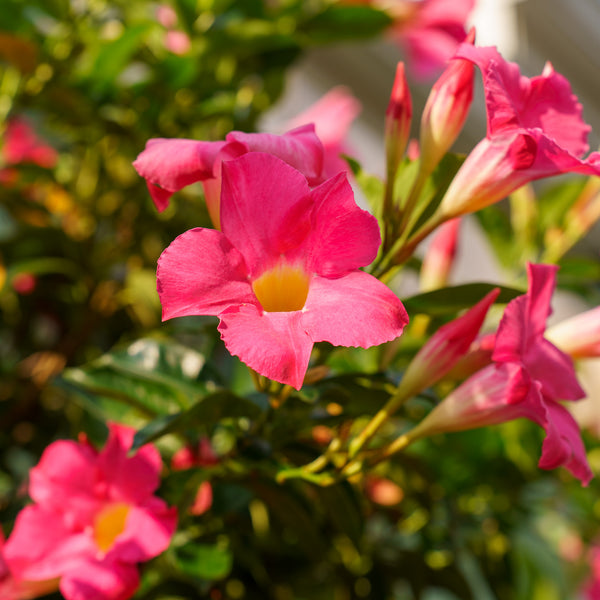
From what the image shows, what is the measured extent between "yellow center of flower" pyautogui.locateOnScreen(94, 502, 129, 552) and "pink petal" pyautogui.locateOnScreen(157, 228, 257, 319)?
0.94ft

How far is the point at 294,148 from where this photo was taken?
40 centimetres

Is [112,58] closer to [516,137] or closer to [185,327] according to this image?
[185,327]

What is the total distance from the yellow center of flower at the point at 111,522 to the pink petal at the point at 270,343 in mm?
293

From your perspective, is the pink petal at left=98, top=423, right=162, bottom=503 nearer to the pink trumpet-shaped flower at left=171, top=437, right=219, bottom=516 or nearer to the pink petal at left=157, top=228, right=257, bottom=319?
the pink trumpet-shaped flower at left=171, top=437, right=219, bottom=516

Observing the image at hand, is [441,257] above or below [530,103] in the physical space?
below

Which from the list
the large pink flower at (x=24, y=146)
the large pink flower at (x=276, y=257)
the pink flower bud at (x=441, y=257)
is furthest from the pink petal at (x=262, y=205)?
the large pink flower at (x=24, y=146)

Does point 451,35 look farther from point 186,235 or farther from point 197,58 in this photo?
point 186,235

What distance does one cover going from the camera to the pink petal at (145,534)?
48 cm

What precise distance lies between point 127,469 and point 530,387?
0.33 metres

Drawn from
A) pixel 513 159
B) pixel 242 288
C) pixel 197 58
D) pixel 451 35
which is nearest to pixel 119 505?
pixel 242 288

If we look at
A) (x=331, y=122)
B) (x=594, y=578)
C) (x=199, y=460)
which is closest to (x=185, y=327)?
(x=199, y=460)

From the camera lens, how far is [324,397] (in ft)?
1.66

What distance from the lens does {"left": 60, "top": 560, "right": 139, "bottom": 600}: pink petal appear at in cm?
46

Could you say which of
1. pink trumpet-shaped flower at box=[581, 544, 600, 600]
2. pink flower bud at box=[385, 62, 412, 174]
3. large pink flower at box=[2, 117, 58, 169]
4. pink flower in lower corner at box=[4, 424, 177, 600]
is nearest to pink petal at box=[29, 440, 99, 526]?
pink flower in lower corner at box=[4, 424, 177, 600]
